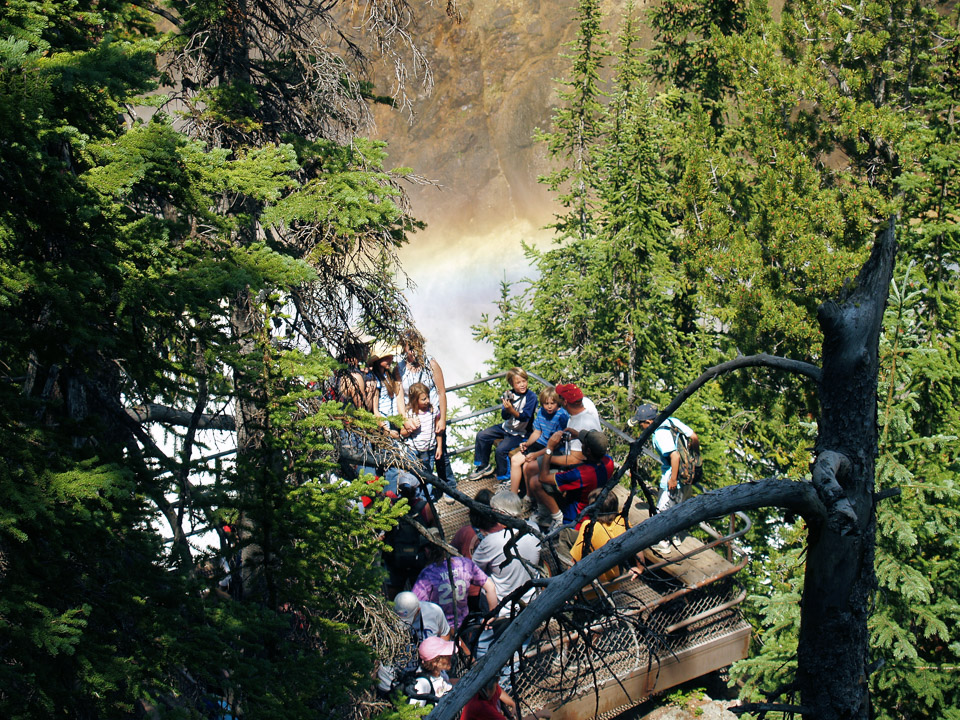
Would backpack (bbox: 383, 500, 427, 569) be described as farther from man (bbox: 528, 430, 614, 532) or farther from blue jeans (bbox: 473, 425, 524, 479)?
blue jeans (bbox: 473, 425, 524, 479)

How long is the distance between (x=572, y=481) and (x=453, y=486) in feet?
3.60

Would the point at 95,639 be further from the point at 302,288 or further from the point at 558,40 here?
the point at 558,40

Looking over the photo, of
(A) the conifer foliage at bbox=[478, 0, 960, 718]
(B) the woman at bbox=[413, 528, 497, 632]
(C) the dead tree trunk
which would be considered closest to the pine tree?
(A) the conifer foliage at bbox=[478, 0, 960, 718]

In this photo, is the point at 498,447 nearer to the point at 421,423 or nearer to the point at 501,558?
the point at 421,423

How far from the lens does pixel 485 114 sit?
3284 cm

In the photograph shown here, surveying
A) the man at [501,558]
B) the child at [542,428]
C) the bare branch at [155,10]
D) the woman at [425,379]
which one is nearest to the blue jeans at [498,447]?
the child at [542,428]

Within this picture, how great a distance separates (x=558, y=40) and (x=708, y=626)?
95.8ft

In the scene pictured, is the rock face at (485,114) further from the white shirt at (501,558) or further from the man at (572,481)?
the white shirt at (501,558)

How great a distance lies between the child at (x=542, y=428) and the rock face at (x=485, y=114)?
25.3 metres

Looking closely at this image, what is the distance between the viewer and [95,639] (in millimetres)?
3469

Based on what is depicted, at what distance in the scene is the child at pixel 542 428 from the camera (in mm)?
7633

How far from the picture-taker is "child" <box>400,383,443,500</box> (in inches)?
285

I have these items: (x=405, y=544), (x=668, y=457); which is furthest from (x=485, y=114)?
(x=405, y=544)

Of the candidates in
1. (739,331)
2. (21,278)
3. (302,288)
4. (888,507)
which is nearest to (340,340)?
(302,288)
